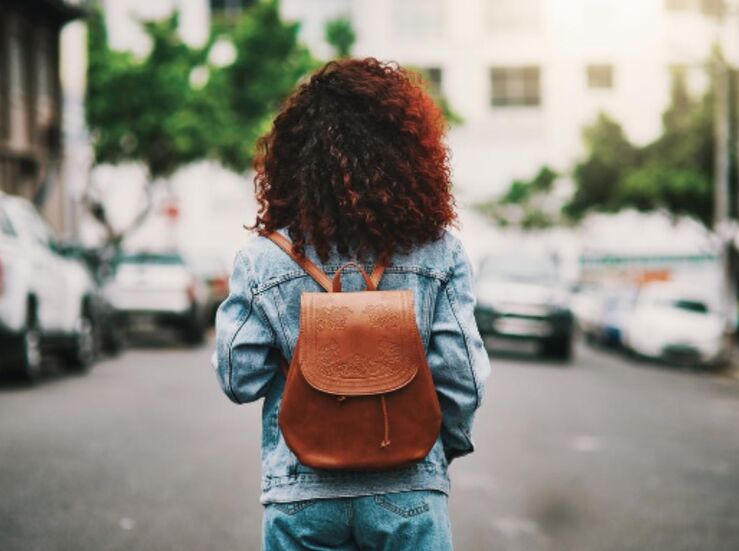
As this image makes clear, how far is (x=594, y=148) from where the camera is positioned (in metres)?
30.8

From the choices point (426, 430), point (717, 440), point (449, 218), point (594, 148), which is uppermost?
point (594, 148)

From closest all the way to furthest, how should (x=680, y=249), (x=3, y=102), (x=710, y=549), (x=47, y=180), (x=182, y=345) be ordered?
(x=710, y=549) < (x=182, y=345) < (x=3, y=102) < (x=47, y=180) < (x=680, y=249)

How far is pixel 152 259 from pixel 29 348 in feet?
24.9

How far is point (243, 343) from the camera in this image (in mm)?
2455

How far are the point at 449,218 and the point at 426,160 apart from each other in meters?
0.14

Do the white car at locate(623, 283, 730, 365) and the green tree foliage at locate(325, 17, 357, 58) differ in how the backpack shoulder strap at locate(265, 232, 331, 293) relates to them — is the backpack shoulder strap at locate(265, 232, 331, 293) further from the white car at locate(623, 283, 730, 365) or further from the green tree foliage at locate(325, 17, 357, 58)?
the green tree foliage at locate(325, 17, 357, 58)

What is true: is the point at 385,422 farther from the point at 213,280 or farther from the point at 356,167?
the point at 213,280

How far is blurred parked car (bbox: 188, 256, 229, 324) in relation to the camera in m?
23.5

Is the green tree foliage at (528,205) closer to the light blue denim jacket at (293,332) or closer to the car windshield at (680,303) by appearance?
the car windshield at (680,303)


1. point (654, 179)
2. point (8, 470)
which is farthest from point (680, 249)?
point (8, 470)

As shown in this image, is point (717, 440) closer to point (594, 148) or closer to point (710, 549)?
point (710, 549)

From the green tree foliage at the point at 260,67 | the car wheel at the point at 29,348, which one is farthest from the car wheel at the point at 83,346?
the green tree foliage at the point at 260,67

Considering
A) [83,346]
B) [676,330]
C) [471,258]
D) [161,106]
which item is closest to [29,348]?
[83,346]

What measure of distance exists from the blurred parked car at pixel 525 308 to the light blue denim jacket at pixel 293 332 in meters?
15.7
